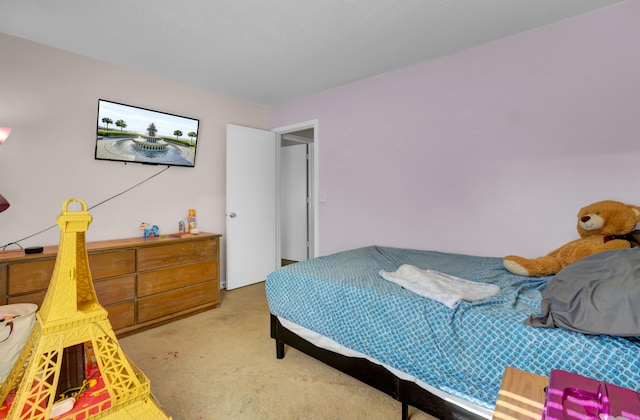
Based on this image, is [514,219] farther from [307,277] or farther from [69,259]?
[69,259]

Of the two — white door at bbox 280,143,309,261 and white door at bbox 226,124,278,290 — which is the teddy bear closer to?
white door at bbox 226,124,278,290

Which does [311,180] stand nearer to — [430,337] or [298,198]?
[298,198]

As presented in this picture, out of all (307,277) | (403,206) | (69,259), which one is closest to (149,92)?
(69,259)

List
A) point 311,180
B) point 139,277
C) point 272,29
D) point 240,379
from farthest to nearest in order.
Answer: point 311,180, point 139,277, point 272,29, point 240,379

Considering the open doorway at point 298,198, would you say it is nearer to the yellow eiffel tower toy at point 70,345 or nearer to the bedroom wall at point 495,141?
the bedroom wall at point 495,141

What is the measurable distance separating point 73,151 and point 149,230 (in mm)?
921

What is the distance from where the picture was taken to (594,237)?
1899mm

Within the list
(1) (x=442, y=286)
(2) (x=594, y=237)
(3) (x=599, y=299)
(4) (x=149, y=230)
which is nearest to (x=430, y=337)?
(1) (x=442, y=286)

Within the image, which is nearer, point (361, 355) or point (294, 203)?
point (361, 355)

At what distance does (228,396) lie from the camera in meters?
1.72

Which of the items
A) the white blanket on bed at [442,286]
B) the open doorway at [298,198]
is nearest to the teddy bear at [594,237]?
the white blanket on bed at [442,286]

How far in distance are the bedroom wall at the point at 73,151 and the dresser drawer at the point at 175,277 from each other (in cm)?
59

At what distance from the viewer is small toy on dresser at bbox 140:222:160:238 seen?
2897mm

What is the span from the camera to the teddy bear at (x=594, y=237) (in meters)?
1.80
